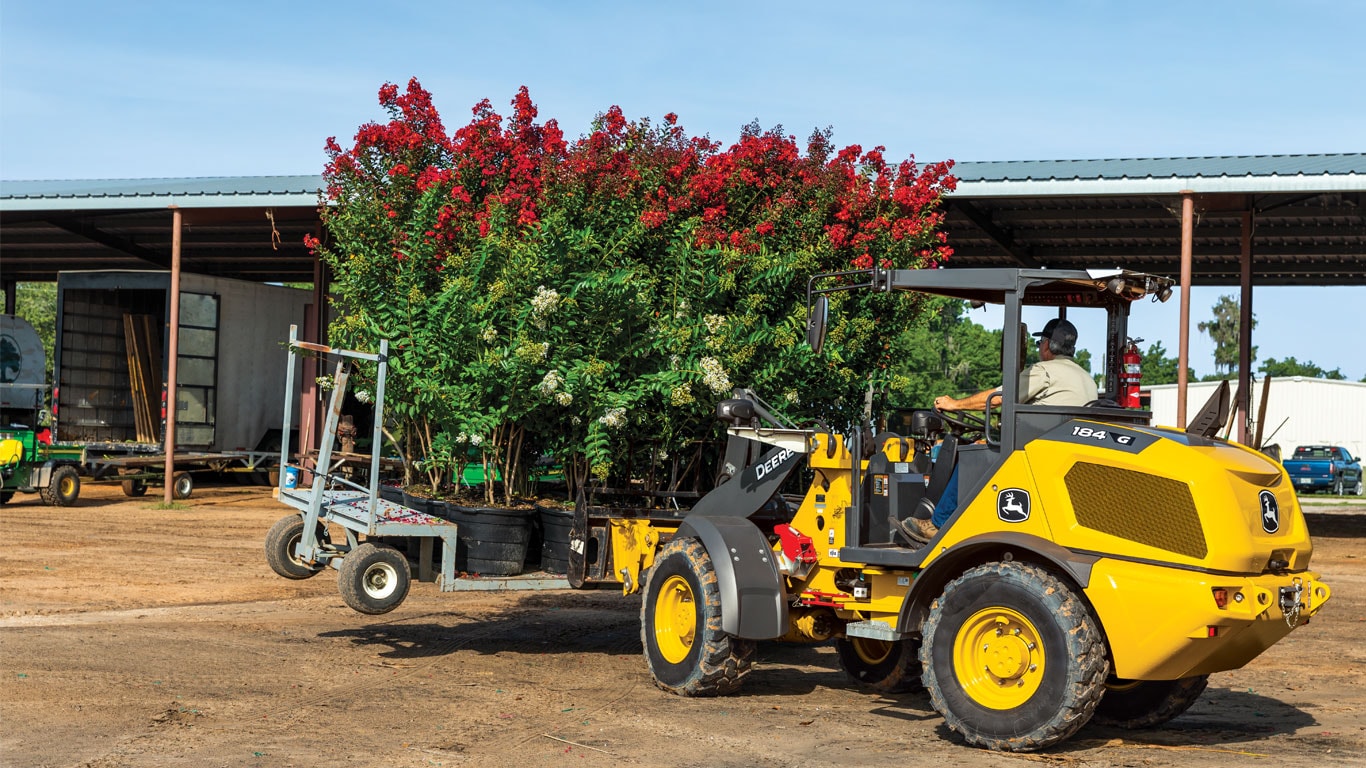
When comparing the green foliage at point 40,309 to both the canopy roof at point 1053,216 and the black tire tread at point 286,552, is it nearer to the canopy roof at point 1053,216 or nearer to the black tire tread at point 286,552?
the canopy roof at point 1053,216

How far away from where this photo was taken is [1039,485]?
6.61m

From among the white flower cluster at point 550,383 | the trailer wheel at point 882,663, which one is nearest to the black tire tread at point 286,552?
the white flower cluster at point 550,383

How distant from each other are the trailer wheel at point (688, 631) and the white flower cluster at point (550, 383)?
1.93 meters

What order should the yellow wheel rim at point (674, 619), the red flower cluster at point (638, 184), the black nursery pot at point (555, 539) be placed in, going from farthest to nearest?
the red flower cluster at point (638, 184) < the black nursery pot at point (555, 539) < the yellow wheel rim at point (674, 619)

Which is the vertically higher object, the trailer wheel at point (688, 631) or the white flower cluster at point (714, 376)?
the white flower cluster at point (714, 376)

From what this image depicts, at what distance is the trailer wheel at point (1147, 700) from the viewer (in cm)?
739

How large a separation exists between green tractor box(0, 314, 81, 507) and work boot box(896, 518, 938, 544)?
17421 millimetres

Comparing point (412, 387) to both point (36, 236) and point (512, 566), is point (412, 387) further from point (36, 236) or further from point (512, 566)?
point (36, 236)

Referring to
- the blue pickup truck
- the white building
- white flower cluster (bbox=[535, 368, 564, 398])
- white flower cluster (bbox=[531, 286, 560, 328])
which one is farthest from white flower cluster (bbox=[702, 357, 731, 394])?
the white building

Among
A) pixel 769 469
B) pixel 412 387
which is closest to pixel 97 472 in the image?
pixel 412 387

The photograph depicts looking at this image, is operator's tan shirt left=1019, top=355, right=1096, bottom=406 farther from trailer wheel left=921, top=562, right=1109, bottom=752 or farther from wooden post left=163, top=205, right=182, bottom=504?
wooden post left=163, top=205, right=182, bottom=504

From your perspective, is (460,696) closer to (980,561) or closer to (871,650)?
A: (871,650)

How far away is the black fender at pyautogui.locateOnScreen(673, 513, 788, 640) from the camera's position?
7664 mm

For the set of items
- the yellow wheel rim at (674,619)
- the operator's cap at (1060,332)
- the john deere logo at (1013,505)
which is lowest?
the yellow wheel rim at (674,619)
